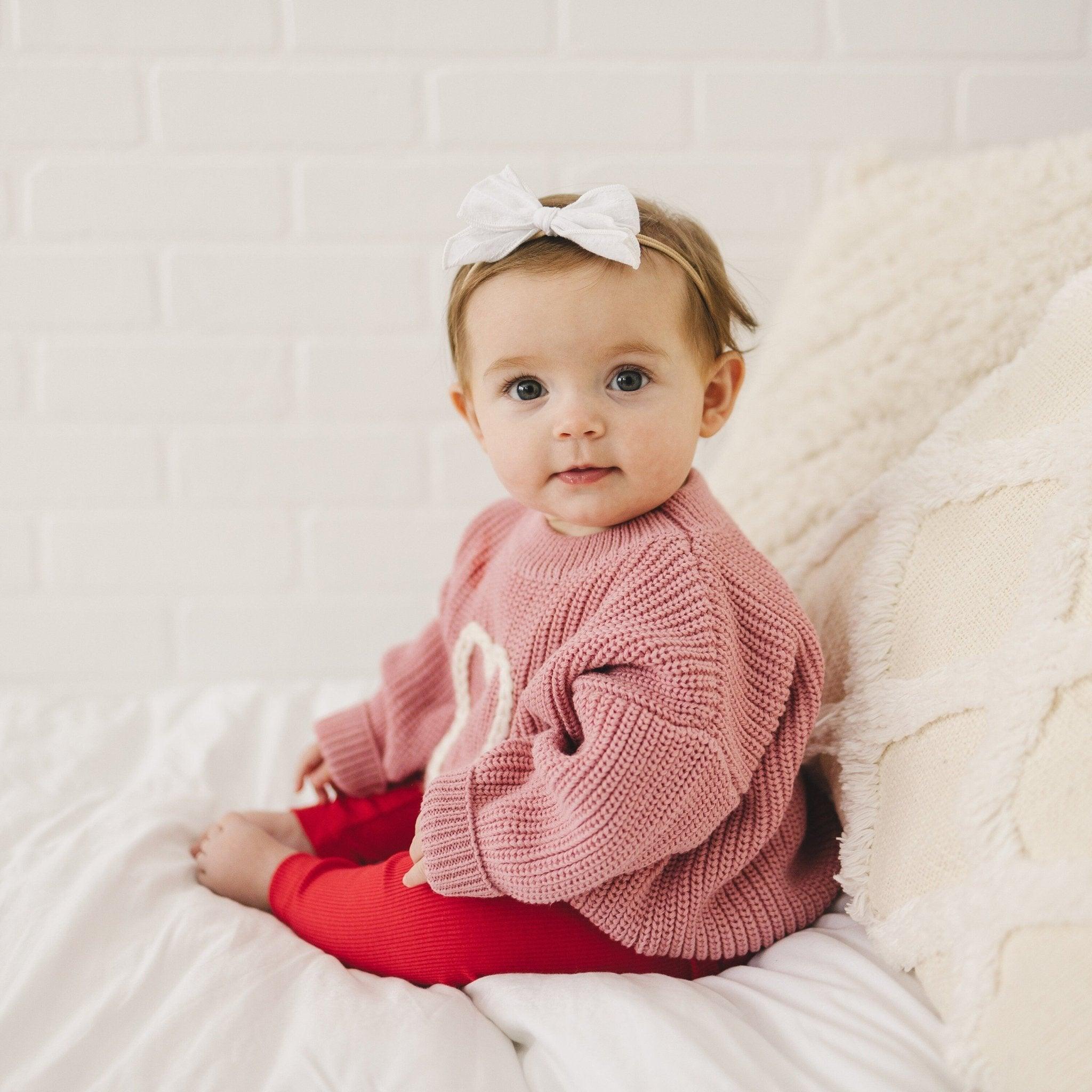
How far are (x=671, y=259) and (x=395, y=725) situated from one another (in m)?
0.59

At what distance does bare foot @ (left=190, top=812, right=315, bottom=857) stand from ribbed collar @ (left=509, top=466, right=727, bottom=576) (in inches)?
14.2

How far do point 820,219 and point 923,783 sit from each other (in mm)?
728

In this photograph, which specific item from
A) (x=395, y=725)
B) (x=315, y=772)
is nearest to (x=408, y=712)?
(x=395, y=725)

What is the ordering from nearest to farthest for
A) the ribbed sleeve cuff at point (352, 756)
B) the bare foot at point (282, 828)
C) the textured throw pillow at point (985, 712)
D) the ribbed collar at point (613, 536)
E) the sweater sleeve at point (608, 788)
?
the textured throw pillow at point (985, 712) → the sweater sleeve at point (608, 788) → the ribbed collar at point (613, 536) → the bare foot at point (282, 828) → the ribbed sleeve cuff at point (352, 756)

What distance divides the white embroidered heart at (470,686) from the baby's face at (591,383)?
157 millimetres

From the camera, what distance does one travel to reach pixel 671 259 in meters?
0.88

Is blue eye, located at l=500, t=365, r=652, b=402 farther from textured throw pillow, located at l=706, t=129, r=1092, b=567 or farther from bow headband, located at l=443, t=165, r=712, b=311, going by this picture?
textured throw pillow, located at l=706, t=129, r=1092, b=567

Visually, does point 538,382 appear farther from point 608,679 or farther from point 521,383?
point 608,679

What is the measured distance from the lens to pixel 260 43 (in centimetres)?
139

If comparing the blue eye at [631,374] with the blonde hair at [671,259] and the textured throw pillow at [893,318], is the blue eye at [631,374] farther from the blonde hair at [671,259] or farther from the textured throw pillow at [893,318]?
the textured throw pillow at [893,318]

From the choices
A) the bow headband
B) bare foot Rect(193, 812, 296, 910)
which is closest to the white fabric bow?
the bow headband

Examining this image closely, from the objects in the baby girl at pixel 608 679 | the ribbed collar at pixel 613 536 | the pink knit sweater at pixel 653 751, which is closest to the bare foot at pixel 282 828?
the baby girl at pixel 608 679

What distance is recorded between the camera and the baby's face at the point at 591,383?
849 millimetres

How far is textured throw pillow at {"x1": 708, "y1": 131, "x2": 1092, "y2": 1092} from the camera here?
66 centimetres
